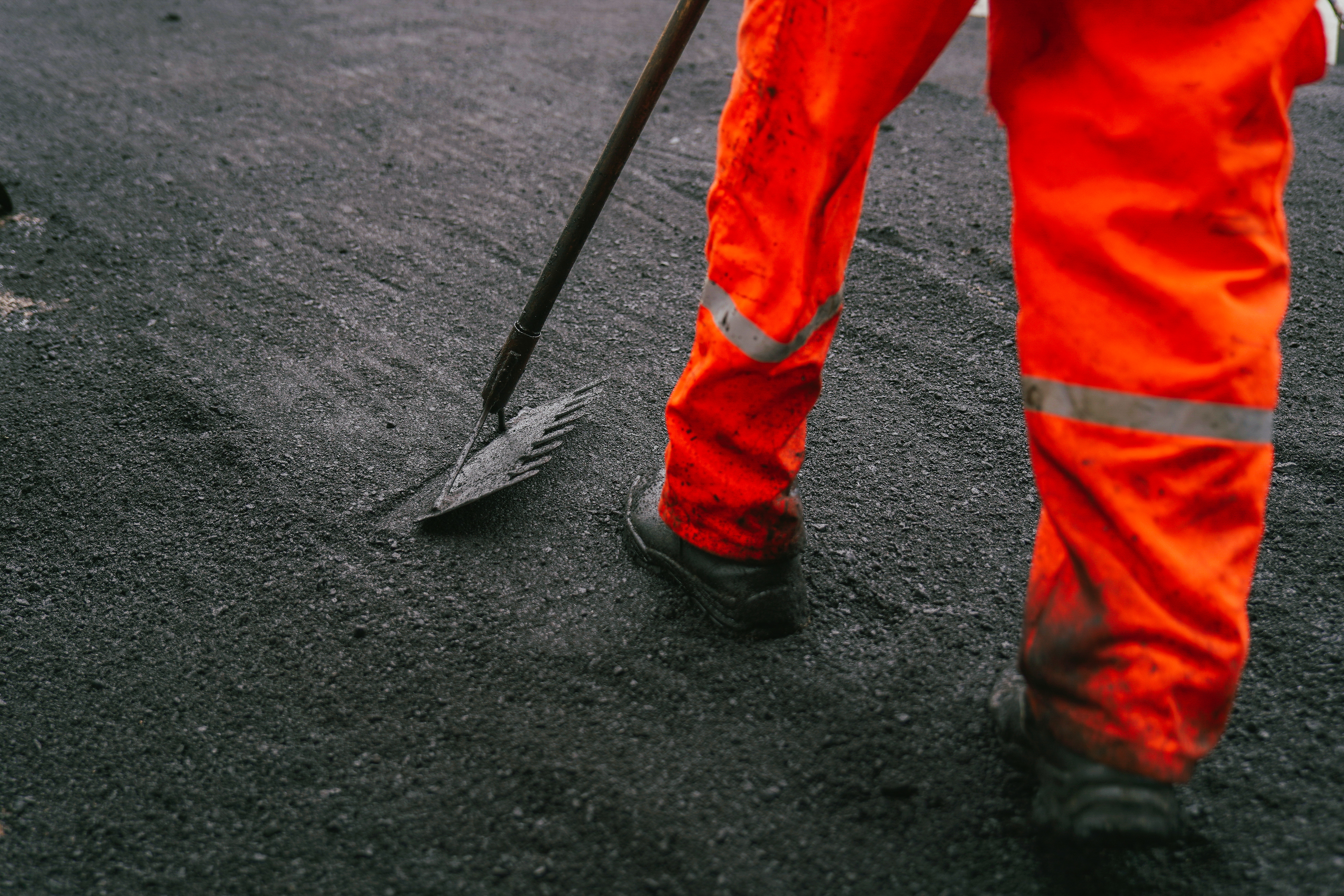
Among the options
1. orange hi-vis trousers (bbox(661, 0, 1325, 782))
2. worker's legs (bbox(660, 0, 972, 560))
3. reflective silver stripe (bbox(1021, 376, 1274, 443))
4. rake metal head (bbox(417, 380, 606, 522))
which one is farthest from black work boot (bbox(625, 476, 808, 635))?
reflective silver stripe (bbox(1021, 376, 1274, 443))

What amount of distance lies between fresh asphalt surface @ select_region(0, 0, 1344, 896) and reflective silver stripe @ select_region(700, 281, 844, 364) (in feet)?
1.85

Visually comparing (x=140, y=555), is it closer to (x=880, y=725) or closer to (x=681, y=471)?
(x=681, y=471)

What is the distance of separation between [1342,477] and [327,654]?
2151mm

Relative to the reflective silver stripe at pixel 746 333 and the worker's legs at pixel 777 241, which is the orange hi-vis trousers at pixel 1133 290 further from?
the reflective silver stripe at pixel 746 333

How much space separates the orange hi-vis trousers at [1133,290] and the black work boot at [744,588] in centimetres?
50

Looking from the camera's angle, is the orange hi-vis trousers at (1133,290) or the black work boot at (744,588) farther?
the black work boot at (744,588)

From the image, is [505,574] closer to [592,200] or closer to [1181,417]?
[592,200]

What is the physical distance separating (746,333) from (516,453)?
0.80 metres

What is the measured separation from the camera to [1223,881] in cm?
134

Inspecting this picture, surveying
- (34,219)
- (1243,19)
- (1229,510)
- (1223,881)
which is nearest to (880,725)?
(1223,881)

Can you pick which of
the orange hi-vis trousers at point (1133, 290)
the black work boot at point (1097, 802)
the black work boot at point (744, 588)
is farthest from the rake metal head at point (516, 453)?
the black work boot at point (1097, 802)

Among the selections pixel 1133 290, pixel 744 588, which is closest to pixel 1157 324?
pixel 1133 290

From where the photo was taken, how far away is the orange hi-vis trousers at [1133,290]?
1.14 meters

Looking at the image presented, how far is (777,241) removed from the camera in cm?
147
